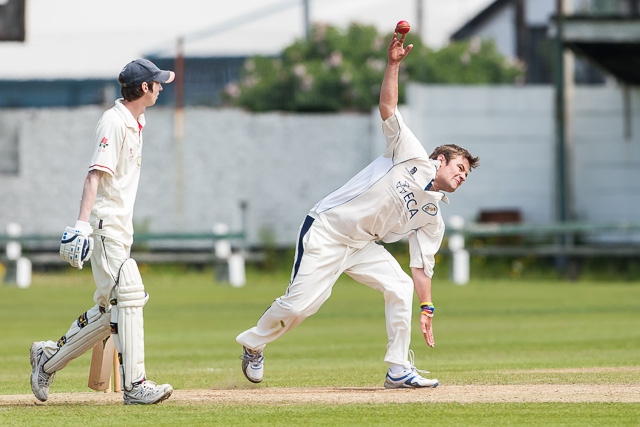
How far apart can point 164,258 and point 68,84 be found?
9.34m

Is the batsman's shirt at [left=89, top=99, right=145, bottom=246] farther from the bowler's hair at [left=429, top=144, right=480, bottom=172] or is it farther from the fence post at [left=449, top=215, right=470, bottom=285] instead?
the fence post at [left=449, top=215, right=470, bottom=285]

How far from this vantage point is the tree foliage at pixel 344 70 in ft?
102

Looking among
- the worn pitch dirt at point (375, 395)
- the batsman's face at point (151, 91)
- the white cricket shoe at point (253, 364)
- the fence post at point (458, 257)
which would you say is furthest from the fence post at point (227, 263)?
the batsman's face at point (151, 91)

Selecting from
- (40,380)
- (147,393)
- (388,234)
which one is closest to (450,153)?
(388,234)

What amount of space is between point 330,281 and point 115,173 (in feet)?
5.28

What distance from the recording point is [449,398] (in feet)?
27.1

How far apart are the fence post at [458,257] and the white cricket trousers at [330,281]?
47.5 ft

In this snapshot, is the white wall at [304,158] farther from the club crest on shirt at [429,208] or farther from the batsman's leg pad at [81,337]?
the batsman's leg pad at [81,337]

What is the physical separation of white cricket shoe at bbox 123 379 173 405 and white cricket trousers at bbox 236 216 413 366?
1037 millimetres

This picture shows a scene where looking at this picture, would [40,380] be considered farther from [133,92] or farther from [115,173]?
[133,92]

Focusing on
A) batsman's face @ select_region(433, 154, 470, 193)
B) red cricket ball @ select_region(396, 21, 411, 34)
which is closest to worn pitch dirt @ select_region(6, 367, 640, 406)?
batsman's face @ select_region(433, 154, 470, 193)

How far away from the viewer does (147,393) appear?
809 cm

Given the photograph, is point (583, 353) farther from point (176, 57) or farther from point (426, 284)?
point (176, 57)

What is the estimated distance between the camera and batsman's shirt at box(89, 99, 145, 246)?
26.2ft
